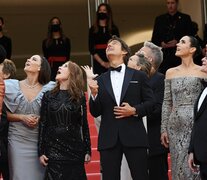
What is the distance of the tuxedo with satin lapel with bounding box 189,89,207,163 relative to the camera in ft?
20.7

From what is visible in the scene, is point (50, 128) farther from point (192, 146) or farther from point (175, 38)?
point (175, 38)

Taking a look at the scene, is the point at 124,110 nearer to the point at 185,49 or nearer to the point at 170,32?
the point at 185,49

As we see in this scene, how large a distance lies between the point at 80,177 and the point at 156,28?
213 inches

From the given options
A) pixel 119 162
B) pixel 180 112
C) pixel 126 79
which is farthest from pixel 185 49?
pixel 119 162

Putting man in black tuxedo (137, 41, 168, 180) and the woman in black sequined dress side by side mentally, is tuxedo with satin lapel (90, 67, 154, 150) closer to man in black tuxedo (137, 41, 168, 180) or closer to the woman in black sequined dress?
→ the woman in black sequined dress

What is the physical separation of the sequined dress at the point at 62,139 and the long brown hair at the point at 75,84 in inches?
2.4

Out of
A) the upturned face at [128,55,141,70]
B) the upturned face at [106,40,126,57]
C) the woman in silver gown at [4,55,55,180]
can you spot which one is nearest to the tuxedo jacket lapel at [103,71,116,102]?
the upturned face at [106,40,126,57]

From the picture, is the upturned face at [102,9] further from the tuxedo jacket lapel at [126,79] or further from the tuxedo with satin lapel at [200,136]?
the tuxedo with satin lapel at [200,136]

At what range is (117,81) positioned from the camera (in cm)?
716

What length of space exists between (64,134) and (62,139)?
0.05 metres

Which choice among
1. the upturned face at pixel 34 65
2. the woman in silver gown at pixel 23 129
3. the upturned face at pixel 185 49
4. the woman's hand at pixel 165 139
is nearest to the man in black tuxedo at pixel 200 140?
the woman's hand at pixel 165 139

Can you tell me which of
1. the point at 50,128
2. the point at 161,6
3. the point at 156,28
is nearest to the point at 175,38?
the point at 156,28

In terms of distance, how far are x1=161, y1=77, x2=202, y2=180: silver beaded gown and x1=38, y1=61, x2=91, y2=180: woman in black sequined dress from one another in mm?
904

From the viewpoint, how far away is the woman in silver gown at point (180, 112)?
7441mm
